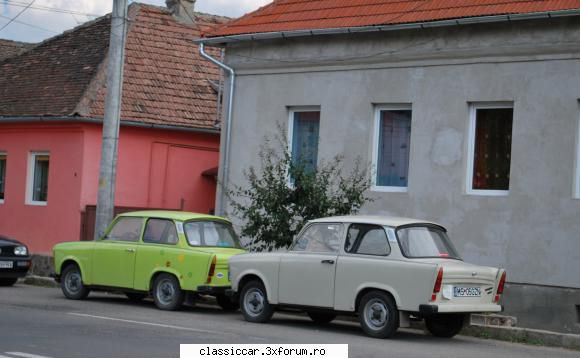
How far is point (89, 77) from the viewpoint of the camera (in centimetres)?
2652

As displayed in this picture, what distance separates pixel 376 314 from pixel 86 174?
43.3ft

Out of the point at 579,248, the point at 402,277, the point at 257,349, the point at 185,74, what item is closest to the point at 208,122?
the point at 185,74

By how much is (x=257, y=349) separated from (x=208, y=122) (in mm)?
17703

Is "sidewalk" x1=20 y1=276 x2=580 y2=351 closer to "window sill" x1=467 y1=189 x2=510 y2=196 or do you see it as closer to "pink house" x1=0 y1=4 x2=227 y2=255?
"window sill" x1=467 y1=189 x2=510 y2=196

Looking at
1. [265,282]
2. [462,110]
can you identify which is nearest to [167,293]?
[265,282]

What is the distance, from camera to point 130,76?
2691 centimetres

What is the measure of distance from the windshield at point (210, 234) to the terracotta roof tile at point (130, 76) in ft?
29.6

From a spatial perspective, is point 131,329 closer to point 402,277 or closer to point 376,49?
point 402,277

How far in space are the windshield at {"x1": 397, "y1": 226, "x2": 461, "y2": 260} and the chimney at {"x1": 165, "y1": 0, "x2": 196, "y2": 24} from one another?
17.5 m

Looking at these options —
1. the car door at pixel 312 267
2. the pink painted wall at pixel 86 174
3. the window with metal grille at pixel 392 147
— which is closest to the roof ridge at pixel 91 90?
the pink painted wall at pixel 86 174

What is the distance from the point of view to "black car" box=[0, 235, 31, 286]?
21.1 metres

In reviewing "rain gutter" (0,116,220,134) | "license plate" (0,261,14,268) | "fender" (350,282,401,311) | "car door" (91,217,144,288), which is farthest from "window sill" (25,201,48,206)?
"fender" (350,282,401,311)

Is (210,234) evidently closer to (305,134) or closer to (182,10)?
(305,134)

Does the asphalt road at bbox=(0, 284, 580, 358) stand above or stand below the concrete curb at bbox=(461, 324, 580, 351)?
below
